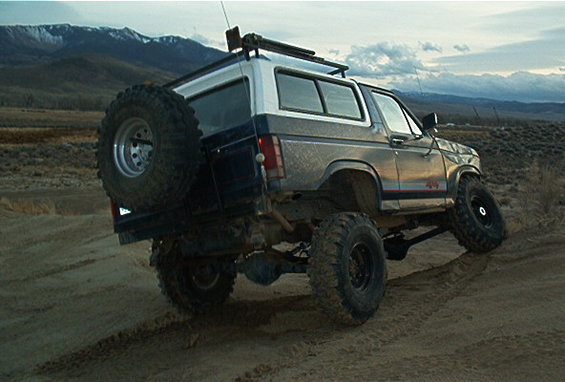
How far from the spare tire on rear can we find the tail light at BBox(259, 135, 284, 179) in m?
0.52

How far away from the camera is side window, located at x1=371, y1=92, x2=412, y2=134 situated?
6.16 meters

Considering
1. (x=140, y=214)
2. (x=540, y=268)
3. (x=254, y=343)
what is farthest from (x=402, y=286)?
(x=140, y=214)

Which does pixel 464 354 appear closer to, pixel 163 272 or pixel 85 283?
pixel 163 272

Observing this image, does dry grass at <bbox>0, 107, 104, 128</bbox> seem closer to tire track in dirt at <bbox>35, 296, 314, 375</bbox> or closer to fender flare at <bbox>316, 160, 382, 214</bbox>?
tire track in dirt at <bbox>35, 296, 314, 375</bbox>

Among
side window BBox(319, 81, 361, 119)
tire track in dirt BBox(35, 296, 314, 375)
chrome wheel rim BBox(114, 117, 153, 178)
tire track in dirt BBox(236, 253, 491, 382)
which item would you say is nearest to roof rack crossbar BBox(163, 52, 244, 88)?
side window BBox(319, 81, 361, 119)

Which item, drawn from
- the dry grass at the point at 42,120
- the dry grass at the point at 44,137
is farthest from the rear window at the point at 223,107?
the dry grass at the point at 42,120

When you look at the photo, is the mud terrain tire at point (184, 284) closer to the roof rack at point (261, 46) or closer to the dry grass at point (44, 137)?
the roof rack at point (261, 46)

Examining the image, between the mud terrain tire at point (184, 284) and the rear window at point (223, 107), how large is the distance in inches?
51.3

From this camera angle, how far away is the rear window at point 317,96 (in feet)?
16.1

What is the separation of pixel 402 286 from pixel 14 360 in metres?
3.93

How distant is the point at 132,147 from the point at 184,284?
1715 mm

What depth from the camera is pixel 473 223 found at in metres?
7.18

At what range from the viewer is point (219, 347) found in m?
4.81

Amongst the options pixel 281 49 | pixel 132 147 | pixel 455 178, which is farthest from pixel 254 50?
pixel 455 178
